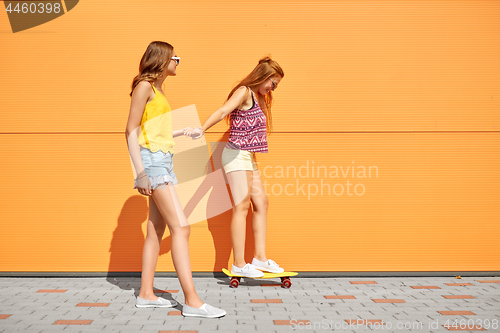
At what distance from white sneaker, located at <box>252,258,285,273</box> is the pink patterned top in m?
0.94

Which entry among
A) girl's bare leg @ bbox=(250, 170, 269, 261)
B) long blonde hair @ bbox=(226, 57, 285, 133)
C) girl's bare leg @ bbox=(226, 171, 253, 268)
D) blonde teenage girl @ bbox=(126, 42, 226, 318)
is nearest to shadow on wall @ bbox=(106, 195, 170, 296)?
girl's bare leg @ bbox=(226, 171, 253, 268)

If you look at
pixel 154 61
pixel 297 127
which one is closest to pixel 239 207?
pixel 297 127

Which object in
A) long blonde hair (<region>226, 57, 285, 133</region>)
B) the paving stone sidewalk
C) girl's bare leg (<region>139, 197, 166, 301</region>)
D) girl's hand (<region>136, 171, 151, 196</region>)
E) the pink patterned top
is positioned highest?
long blonde hair (<region>226, 57, 285, 133</region>)

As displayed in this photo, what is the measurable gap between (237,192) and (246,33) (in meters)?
1.49

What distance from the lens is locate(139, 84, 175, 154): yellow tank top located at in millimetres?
2713

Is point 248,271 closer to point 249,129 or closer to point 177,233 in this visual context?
point 177,233

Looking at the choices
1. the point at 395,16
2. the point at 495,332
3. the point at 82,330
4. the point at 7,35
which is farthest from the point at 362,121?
the point at 7,35

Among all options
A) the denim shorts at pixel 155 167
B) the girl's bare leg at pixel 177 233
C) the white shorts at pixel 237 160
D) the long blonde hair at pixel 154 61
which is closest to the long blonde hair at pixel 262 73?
the white shorts at pixel 237 160

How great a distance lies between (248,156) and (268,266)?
0.93 meters

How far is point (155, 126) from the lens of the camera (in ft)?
8.95

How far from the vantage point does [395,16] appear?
3.86m

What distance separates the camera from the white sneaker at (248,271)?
337cm

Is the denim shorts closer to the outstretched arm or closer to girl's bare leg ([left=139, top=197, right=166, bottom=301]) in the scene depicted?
girl's bare leg ([left=139, top=197, right=166, bottom=301])

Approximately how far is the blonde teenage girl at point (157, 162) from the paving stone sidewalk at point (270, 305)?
11 cm
